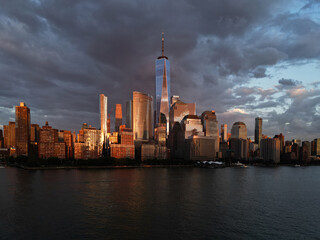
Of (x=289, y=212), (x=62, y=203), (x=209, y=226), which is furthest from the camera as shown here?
(x=62, y=203)

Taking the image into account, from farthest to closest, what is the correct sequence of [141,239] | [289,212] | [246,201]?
[246,201]
[289,212]
[141,239]

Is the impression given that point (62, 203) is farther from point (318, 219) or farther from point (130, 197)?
point (318, 219)

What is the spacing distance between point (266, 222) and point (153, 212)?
25.6 meters

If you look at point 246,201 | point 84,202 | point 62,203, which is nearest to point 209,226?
point 246,201

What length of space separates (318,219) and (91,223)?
51481mm

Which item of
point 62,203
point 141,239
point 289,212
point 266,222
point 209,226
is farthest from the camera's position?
point 62,203

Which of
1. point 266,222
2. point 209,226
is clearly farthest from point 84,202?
point 266,222

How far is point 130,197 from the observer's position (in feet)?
252

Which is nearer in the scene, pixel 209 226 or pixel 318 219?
pixel 209 226

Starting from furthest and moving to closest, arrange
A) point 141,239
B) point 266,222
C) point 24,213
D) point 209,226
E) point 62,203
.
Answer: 1. point 62,203
2. point 24,213
3. point 266,222
4. point 209,226
5. point 141,239

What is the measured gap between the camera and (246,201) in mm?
74250

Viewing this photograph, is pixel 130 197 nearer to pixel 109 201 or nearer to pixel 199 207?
pixel 109 201

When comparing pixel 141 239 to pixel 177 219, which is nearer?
pixel 141 239

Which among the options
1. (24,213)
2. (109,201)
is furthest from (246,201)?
(24,213)
